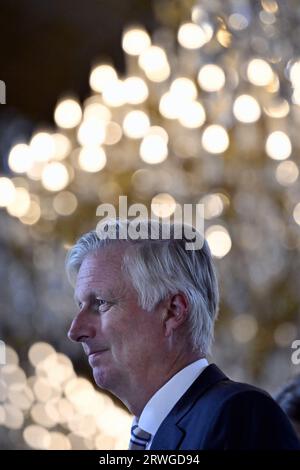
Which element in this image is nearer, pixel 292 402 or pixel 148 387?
pixel 148 387

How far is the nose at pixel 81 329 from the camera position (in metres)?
2.31

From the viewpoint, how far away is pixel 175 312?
2396mm

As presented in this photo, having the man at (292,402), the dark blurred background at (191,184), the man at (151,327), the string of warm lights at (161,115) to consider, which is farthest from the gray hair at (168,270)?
the string of warm lights at (161,115)

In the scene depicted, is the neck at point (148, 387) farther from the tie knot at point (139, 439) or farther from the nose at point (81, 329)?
the nose at point (81, 329)

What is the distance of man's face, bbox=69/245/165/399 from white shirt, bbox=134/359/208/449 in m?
0.05

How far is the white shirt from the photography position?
2.28m

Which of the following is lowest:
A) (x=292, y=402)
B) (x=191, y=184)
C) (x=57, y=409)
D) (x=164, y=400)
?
(x=57, y=409)

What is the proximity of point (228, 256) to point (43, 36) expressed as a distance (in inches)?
209

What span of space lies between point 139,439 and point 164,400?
13 centimetres

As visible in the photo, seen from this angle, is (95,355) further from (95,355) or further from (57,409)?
(57,409)

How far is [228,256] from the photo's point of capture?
23.9 feet

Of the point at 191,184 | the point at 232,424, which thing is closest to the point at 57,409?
the point at 191,184

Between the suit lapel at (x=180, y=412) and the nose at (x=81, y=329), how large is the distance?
26 cm
